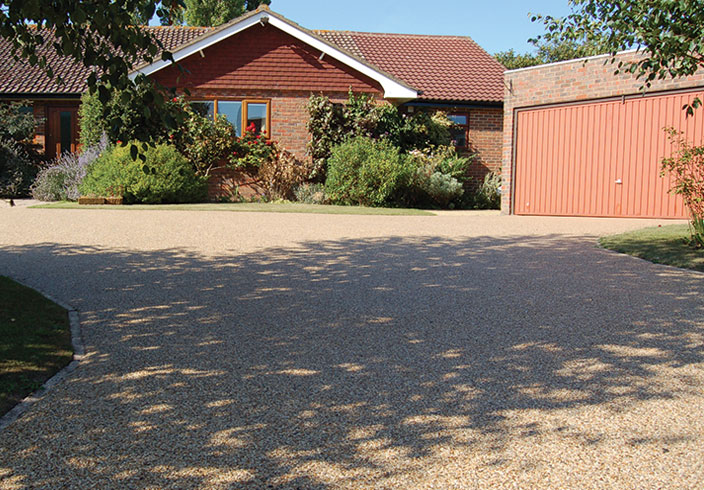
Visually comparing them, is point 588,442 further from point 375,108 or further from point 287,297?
point 375,108

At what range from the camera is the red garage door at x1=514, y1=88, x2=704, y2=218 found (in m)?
14.3

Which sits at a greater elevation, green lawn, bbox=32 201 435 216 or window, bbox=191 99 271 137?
window, bbox=191 99 271 137

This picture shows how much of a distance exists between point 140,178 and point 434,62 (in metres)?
10.9

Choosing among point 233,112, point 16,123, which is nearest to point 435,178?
point 233,112

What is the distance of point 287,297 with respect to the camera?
6.43 meters

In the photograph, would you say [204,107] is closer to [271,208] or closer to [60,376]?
[271,208]

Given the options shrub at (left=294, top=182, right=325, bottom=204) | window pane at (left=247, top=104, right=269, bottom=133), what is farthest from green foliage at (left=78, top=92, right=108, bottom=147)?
shrub at (left=294, top=182, right=325, bottom=204)

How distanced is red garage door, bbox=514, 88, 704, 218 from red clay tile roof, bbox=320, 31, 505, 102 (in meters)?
4.69

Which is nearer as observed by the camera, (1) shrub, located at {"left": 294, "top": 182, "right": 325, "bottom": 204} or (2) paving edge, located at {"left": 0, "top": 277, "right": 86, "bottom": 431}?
(2) paving edge, located at {"left": 0, "top": 277, "right": 86, "bottom": 431}

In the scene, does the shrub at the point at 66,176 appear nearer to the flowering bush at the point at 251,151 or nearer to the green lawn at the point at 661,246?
the flowering bush at the point at 251,151

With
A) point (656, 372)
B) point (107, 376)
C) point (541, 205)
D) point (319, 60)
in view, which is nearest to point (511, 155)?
point (541, 205)

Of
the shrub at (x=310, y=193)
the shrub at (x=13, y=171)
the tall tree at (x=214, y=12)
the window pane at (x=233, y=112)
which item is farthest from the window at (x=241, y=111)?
the tall tree at (x=214, y=12)

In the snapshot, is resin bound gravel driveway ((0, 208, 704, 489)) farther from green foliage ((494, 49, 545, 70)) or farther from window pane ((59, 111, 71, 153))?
green foliage ((494, 49, 545, 70))

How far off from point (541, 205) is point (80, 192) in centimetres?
1150
